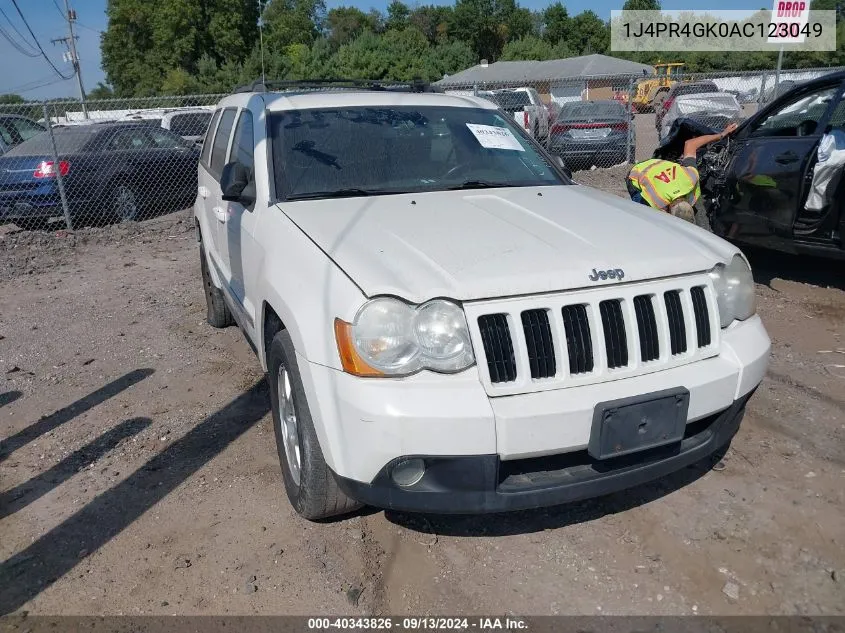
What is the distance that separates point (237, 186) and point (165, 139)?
8863mm

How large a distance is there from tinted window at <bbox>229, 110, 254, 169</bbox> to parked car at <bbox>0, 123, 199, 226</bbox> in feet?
22.3

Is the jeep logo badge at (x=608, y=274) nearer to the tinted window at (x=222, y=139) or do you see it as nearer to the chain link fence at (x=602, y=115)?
the tinted window at (x=222, y=139)

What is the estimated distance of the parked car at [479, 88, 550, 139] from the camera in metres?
15.9

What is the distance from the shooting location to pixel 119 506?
327cm

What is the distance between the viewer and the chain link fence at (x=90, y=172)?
32.6 feet

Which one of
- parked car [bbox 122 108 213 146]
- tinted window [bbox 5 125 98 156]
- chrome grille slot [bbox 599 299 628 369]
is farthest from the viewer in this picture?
parked car [bbox 122 108 213 146]

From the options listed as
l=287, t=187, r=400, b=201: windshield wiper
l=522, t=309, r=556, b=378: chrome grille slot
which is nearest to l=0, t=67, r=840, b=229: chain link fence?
l=287, t=187, r=400, b=201: windshield wiper

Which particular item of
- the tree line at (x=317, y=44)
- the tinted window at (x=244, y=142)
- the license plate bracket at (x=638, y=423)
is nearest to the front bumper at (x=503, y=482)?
the license plate bracket at (x=638, y=423)

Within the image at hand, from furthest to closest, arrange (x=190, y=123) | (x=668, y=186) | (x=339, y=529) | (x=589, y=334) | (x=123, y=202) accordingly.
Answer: (x=190, y=123) < (x=123, y=202) < (x=668, y=186) < (x=339, y=529) < (x=589, y=334)

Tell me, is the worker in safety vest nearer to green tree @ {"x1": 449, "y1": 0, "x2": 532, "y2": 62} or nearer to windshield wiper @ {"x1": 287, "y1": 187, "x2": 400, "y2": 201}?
windshield wiper @ {"x1": 287, "y1": 187, "x2": 400, "y2": 201}

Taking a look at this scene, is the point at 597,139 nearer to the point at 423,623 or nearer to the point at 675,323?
the point at 675,323

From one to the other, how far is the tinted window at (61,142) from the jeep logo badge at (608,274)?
9.73m

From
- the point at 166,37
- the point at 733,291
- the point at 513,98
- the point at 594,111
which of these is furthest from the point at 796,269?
→ the point at 166,37

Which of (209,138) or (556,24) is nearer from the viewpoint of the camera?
(209,138)
